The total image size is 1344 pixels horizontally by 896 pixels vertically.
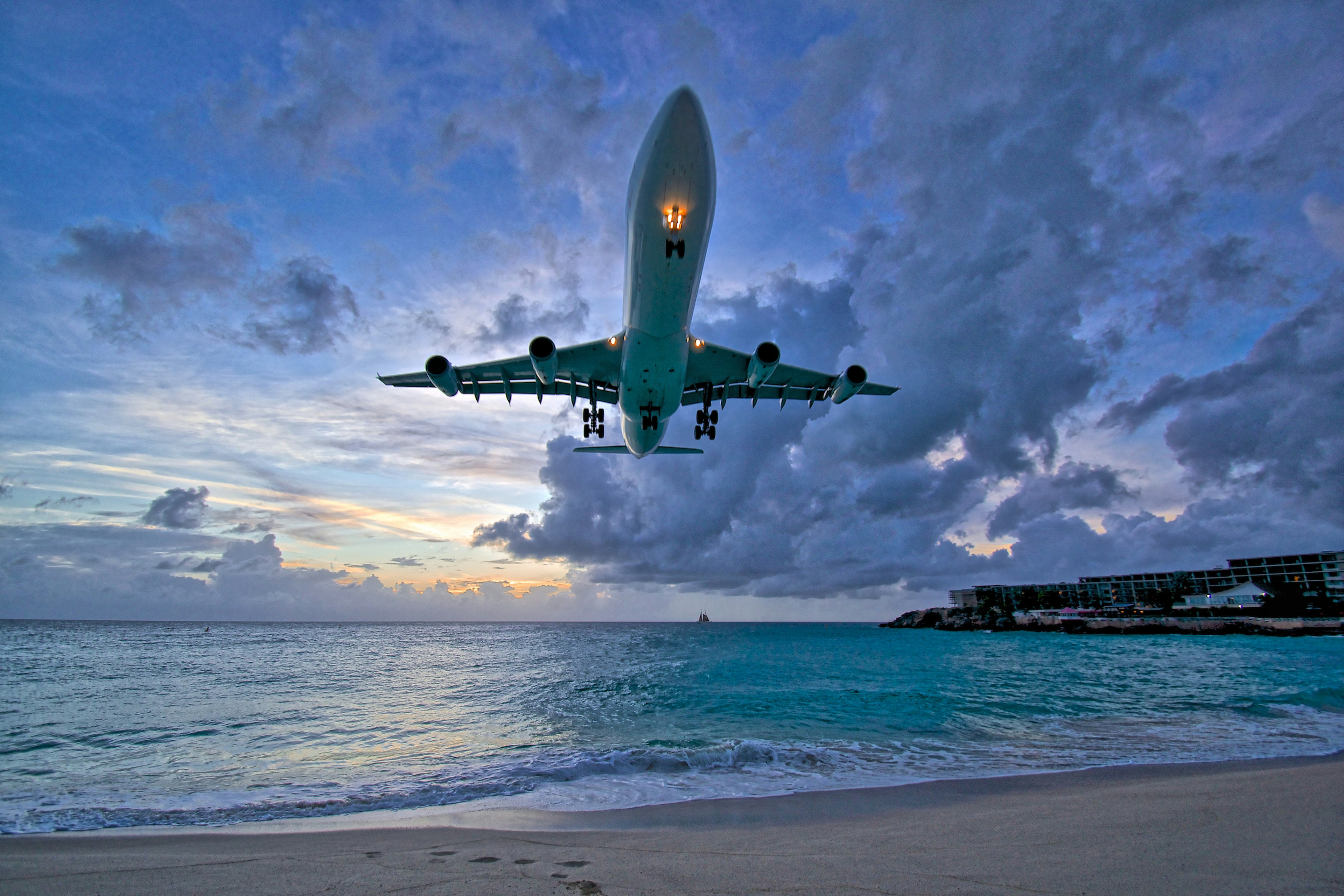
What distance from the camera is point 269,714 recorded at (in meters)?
23.7

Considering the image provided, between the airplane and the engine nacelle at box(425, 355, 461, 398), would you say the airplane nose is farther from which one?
the engine nacelle at box(425, 355, 461, 398)

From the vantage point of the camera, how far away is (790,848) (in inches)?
280

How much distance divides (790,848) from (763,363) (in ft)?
42.0

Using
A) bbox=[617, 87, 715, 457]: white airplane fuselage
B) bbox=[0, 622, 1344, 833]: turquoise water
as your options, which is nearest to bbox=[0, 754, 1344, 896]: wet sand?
bbox=[0, 622, 1344, 833]: turquoise water

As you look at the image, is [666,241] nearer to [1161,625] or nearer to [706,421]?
[706,421]

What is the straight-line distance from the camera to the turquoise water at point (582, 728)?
12.1m

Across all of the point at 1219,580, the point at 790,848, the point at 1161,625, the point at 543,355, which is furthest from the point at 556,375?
the point at 1219,580

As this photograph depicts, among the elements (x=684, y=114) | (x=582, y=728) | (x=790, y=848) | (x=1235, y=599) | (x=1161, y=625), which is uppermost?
(x=684, y=114)

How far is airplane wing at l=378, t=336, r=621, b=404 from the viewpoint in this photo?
63.9 feet

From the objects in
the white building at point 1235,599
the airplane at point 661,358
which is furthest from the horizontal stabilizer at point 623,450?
the white building at point 1235,599

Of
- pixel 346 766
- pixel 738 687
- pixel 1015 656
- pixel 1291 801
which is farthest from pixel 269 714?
pixel 1015 656

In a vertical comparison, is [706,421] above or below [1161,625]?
above

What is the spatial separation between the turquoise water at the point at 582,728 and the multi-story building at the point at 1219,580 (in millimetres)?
135076

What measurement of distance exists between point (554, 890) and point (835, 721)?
1772 centimetres
